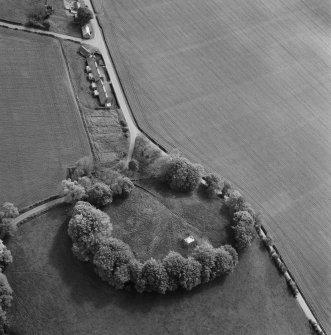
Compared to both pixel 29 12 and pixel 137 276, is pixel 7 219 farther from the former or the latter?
pixel 29 12

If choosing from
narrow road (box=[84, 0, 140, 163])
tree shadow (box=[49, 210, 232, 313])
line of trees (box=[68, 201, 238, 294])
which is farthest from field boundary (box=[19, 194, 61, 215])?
narrow road (box=[84, 0, 140, 163])

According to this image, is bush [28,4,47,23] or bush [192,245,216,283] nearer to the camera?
bush [192,245,216,283]

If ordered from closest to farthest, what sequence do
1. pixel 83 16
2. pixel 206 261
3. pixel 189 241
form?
pixel 206 261 → pixel 189 241 → pixel 83 16

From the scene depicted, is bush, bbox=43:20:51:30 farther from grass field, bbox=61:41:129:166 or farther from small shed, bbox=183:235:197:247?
small shed, bbox=183:235:197:247

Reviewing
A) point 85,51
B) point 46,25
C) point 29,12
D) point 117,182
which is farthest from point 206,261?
point 29,12

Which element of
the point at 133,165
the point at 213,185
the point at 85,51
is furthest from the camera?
the point at 85,51

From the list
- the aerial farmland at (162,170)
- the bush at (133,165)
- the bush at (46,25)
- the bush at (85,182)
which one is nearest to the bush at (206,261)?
the aerial farmland at (162,170)
